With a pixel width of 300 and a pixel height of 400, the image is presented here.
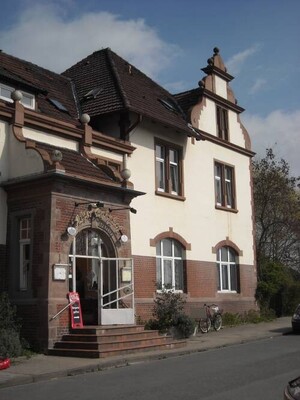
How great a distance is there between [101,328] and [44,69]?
530 inches

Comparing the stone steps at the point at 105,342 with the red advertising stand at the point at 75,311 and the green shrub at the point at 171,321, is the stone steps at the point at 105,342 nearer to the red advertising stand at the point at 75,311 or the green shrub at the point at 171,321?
the red advertising stand at the point at 75,311

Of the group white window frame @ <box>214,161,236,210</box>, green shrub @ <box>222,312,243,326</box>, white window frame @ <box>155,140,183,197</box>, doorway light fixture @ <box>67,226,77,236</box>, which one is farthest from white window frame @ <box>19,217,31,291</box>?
white window frame @ <box>214,161,236,210</box>

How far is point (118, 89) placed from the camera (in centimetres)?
2241

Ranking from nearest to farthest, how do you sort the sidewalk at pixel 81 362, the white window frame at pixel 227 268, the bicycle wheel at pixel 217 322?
the sidewalk at pixel 81 362 → the bicycle wheel at pixel 217 322 → the white window frame at pixel 227 268

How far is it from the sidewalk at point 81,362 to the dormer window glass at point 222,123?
32.7ft

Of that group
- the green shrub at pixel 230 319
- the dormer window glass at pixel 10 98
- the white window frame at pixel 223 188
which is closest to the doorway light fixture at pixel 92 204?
the dormer window glass at pixel 10 98

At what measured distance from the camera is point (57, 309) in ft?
50.0

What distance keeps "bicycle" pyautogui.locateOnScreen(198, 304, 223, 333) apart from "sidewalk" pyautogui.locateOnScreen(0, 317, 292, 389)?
3.41 ft

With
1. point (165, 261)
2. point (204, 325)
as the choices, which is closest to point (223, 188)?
point (165, 261)

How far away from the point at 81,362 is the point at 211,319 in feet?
32.3

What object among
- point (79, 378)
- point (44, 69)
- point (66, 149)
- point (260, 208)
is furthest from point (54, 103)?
point (260, 208)

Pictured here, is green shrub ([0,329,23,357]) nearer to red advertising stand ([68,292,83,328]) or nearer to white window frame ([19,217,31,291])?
red advertising stand ([68,292,83,328])

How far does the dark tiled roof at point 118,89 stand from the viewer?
2161 cm

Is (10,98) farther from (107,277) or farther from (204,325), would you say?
(204,325)
